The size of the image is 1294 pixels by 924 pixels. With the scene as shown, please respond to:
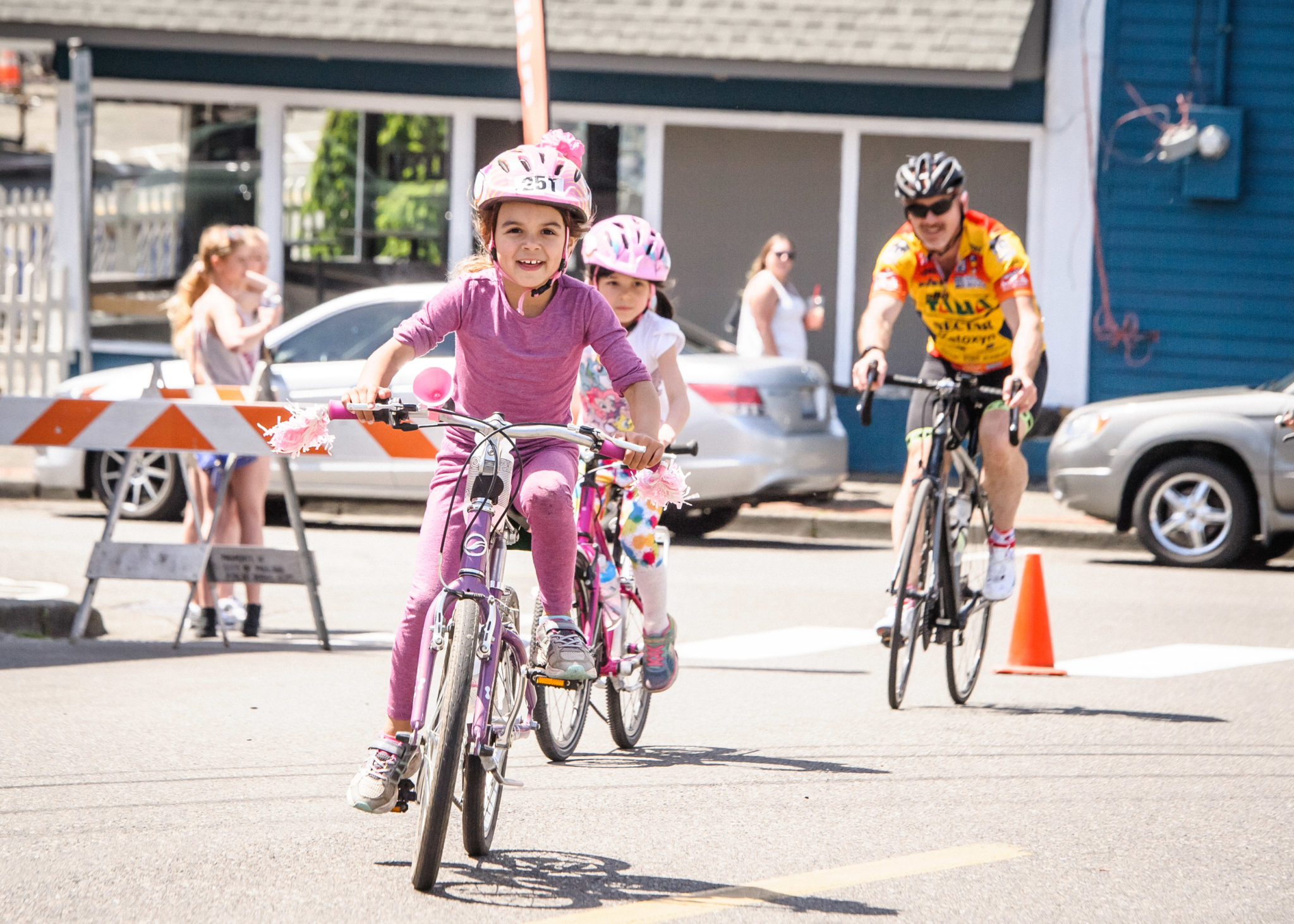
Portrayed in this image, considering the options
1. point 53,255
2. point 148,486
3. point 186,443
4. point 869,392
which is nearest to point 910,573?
point 869,392

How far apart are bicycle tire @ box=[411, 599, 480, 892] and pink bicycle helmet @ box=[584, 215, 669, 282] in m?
2.08

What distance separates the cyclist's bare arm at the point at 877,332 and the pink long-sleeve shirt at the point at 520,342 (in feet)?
6.72

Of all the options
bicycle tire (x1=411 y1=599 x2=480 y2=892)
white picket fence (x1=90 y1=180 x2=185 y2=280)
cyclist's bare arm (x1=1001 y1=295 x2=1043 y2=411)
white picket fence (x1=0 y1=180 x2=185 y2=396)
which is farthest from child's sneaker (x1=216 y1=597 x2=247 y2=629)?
white picket fence (x1=90 y1=180 x2=185 y2=280)

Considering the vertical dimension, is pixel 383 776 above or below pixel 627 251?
below

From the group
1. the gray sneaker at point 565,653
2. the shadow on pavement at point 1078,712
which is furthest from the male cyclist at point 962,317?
the gray sneaker at point 565,653

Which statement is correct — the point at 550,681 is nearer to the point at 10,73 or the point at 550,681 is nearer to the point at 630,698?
the point at 630,698

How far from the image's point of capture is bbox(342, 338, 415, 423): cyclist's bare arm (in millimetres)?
4574

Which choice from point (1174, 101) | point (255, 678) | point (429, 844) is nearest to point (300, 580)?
point (255, 678)

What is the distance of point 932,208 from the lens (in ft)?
23.7

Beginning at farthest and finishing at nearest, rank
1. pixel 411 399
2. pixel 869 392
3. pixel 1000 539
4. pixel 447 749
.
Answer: pixel 411 399 → pixel 1000 539 → pixel 869 392 → pixel 447 749

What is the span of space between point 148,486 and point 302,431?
30.0 feet

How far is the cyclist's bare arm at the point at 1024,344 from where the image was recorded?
690 cm

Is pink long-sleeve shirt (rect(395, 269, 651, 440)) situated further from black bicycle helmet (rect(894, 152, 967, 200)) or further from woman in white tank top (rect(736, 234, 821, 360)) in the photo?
woman in white tank top (rect(736, 234, 821, 360))

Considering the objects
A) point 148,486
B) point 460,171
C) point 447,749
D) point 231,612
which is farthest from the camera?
point 460,171
